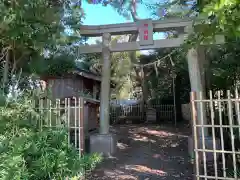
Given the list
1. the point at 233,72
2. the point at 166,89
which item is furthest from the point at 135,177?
the point at 166,89

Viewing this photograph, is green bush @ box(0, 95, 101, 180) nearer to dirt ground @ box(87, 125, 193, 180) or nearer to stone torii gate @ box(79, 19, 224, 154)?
dirt ground @ box(87, 125, 193, 180)

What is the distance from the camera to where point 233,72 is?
8461 mm

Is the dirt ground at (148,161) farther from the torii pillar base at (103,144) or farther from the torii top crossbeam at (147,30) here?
the torii top crossbeam at (147,30)

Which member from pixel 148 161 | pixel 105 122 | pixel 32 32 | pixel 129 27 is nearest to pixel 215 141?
pixel 148 161

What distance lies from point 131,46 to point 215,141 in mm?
3831

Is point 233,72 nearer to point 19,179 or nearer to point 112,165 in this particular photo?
point 112,165

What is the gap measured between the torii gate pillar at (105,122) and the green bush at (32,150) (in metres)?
2.71

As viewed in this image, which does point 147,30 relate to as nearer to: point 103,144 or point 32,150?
point 103,144

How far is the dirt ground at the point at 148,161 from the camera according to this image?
596cm

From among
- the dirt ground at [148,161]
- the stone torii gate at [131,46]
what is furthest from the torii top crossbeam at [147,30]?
the dirt ground at [148,161]

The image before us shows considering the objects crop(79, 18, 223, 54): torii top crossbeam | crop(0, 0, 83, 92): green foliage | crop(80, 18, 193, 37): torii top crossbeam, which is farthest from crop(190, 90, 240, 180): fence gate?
crop(0, 0, 83, 92): green foliage

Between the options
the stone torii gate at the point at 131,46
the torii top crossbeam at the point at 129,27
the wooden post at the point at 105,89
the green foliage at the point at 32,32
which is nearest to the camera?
the green foliage at the point at 32,32

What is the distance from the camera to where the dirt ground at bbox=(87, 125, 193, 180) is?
596 cm

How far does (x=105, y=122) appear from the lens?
8.23 m
